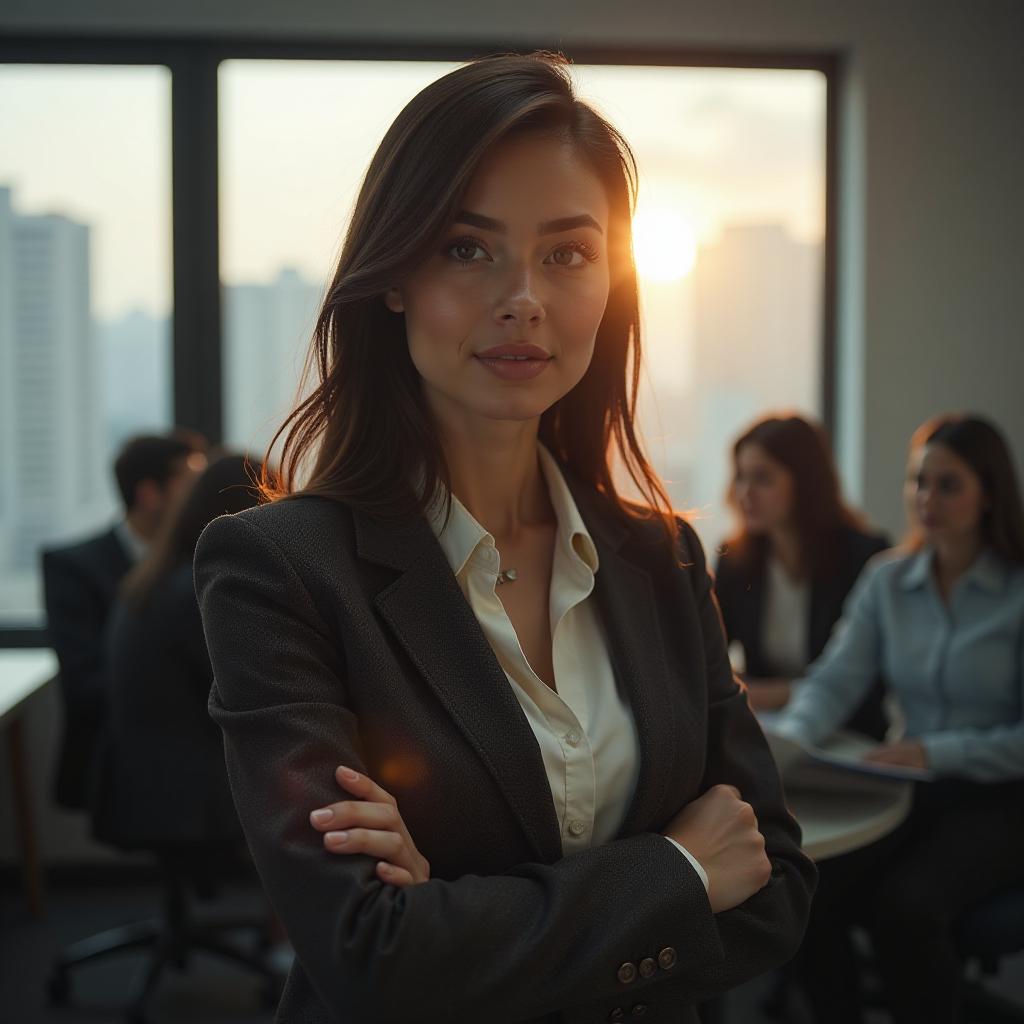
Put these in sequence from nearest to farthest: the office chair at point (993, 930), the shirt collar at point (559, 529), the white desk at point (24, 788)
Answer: the shirt collar at point (559, 529) → the office chair at point (993, 930) → the white desk at point (24, 788)

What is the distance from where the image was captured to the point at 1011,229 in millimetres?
4113

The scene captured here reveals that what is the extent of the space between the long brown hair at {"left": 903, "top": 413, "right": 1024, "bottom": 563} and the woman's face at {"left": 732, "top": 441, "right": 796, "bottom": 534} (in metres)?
0.50

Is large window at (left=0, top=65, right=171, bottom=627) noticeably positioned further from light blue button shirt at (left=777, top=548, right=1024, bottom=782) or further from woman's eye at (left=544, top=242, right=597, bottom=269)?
woman's eye at (left=544, top=242, right=597, bottom=269)

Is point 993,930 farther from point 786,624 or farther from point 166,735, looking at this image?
point 166,735

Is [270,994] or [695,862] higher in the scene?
[695,862]

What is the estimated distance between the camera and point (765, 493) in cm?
331

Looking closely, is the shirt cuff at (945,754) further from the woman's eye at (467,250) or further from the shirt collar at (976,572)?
the woman's eye at (467,250)

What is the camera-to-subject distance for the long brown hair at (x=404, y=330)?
110 cm

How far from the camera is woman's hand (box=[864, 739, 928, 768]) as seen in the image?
245 centimetres

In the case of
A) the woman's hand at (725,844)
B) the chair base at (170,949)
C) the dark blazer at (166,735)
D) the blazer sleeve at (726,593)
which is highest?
the woman's hand at (725,844)

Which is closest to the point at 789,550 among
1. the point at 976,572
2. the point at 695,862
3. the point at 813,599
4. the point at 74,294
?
the point at 813,599

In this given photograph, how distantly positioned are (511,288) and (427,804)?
49 centimetres

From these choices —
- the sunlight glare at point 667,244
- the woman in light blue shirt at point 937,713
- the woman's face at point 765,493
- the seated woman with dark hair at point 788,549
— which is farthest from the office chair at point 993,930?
the sunlight glare at point 667,244

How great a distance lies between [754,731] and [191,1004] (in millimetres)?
2514
